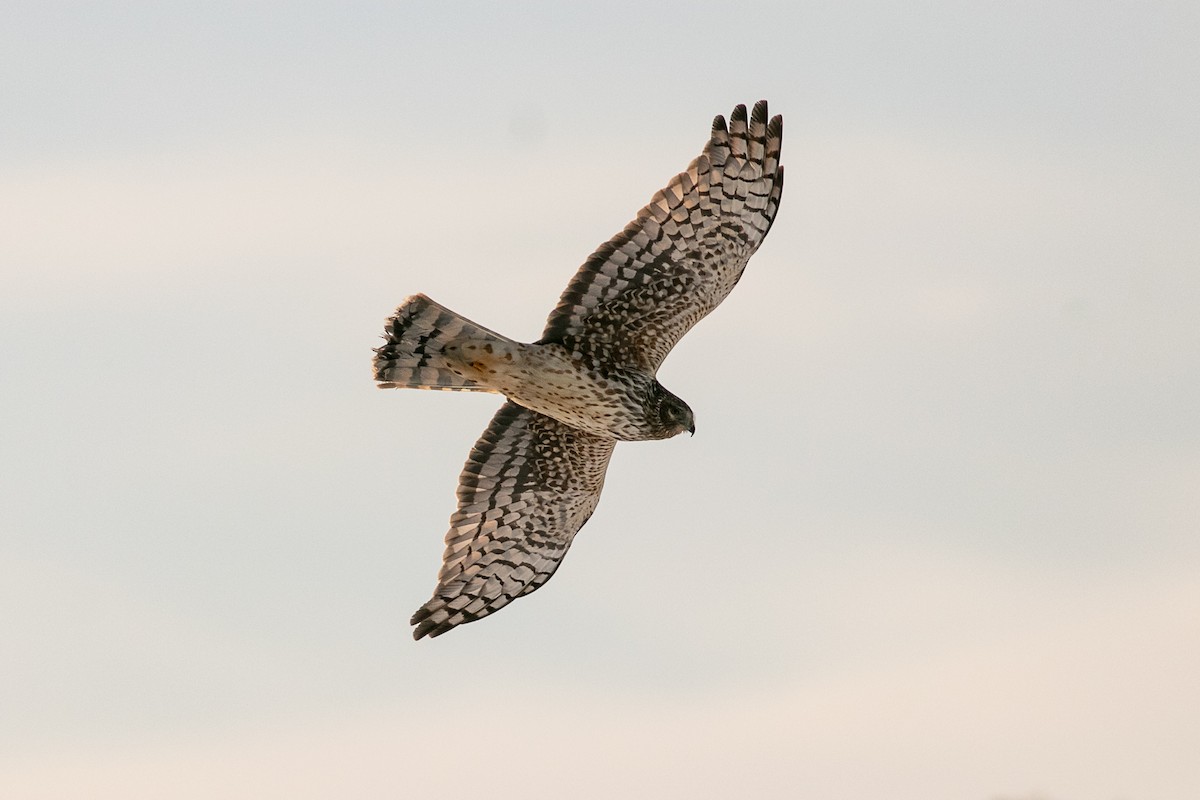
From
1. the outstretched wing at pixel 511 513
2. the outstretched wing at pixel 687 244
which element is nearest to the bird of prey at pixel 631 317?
the outstretched wing at pixel 687 244

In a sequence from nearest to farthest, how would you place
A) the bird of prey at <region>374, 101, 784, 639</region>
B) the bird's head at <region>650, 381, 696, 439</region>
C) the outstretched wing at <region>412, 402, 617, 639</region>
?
the bird of prey at <region>374, 101, 784, 639</region>
the bird's head at <region>650, 381, 696, 439</region>
the outstretched wing at <region>412, 402, 617, 639</region>

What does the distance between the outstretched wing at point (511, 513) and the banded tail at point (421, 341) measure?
154 cm

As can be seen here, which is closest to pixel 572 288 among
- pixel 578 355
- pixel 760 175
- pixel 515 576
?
pixel 578 355

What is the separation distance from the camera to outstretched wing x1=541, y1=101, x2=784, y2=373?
17.0 meters

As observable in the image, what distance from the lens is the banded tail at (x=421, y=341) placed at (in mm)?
17000

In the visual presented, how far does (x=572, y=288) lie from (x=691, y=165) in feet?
4.65

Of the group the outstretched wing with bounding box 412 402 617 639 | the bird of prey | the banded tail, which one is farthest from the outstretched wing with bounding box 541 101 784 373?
the outstretched wing with bounding box 412 402 617 639

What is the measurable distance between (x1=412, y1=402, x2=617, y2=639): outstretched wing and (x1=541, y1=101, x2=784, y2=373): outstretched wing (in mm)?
1597

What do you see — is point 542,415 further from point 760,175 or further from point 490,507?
point 760,175

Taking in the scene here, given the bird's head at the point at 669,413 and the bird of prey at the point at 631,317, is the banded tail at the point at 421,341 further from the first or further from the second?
the bird's head at the point at 669,413

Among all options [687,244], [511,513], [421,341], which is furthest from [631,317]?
[511,513]

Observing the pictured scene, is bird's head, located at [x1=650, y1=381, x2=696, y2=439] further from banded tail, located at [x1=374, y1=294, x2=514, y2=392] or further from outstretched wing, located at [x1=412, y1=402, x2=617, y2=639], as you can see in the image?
banded tail, located at [x1=374, y1=294, x2=514, y2=392]

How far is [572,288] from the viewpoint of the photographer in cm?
1719

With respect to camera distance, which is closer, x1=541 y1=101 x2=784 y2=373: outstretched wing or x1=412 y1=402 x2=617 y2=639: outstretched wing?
x1=541 y1=101 x2=784 y2=373: outstretched wing
